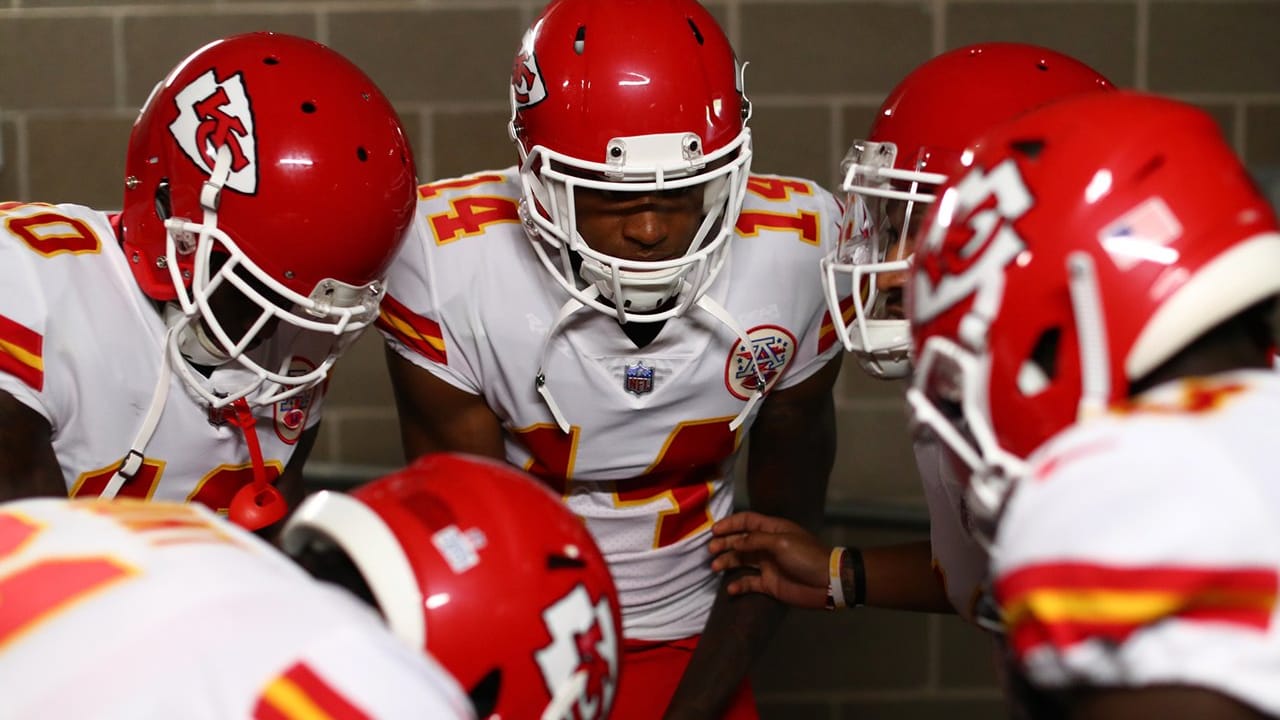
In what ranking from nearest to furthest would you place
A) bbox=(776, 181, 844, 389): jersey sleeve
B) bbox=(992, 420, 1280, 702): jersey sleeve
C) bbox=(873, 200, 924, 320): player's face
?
bbox=(992, 420, 1280, 702): jersey sleeve → bbox=(873, 200, 924, 320): player's face → bbox=(776, 181, 844, 389): jersey sleeve

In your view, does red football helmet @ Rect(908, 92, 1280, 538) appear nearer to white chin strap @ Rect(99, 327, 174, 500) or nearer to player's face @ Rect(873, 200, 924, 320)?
player's face @ Rect(873, 200, 924, 320)

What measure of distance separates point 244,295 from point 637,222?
540 millimetres

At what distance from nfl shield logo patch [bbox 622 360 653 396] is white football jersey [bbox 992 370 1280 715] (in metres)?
1.08

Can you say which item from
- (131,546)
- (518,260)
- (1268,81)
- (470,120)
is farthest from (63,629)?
(1268,81)

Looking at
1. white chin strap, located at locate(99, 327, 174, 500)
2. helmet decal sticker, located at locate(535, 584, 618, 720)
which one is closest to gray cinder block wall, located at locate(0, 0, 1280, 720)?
white chin strap, located at locate(99, 327, 174, 500)

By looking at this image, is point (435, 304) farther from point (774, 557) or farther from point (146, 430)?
point (774, 557)

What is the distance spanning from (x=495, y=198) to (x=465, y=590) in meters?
1.05

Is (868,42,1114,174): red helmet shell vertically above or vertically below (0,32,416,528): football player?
above

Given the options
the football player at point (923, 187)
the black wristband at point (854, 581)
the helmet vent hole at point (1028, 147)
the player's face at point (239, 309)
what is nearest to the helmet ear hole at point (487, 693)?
the helmet vent hole at point (1028, 147)

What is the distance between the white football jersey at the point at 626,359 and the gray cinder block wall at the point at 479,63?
0.99 metres

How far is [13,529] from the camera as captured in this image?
0.93m

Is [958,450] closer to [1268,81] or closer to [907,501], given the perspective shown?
[907,501]

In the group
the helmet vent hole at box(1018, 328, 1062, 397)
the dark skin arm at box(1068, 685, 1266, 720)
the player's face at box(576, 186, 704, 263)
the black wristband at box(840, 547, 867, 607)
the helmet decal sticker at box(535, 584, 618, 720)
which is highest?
the player's face at box(576, 186, 704, 263)

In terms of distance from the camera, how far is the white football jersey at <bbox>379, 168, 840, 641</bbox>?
6.21 feet
